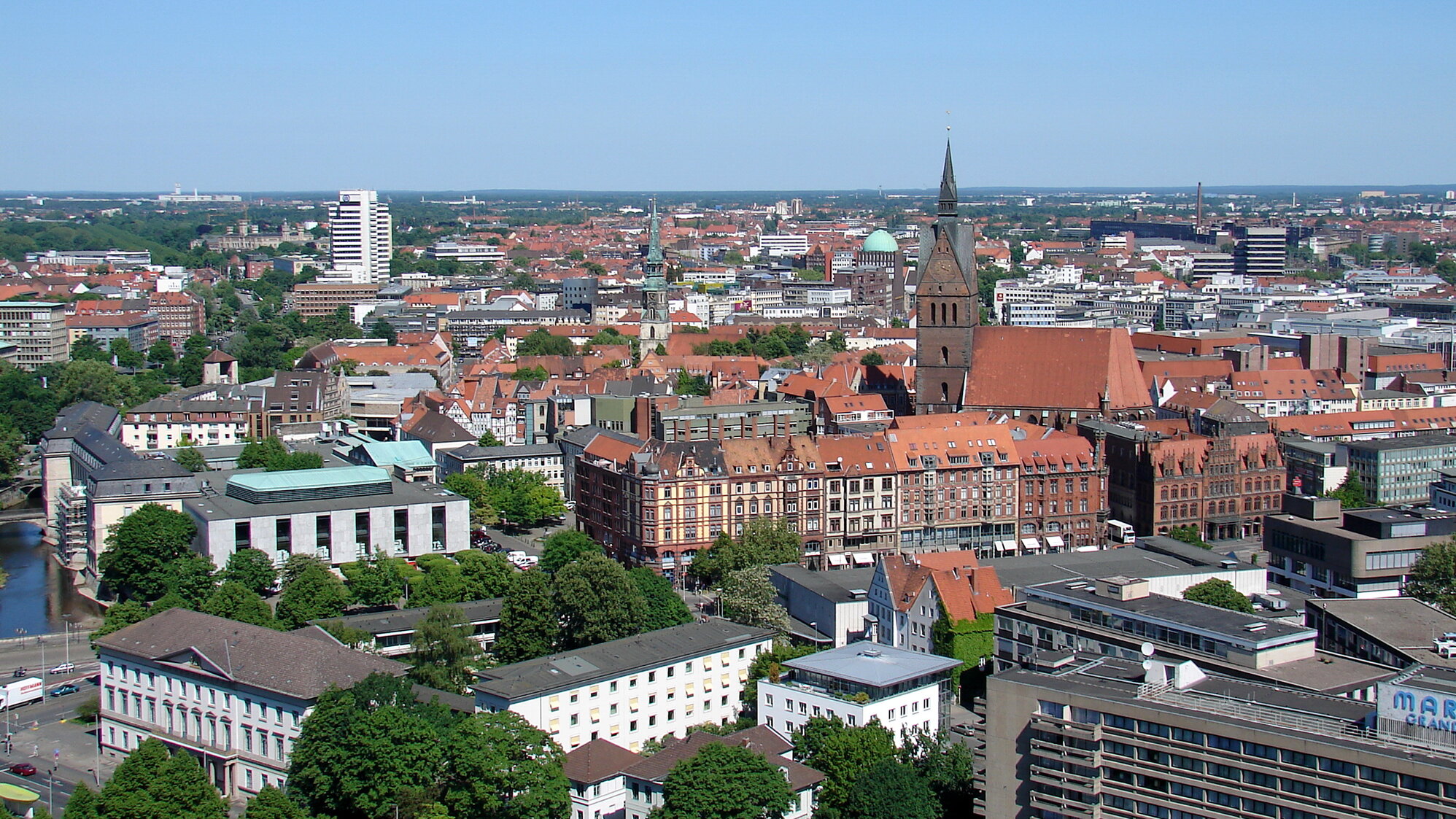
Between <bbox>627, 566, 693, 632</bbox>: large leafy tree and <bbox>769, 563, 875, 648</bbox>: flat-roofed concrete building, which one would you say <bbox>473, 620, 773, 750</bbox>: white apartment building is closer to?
<bbox>627, 566, 693, 632</bbox>: large leafy tree

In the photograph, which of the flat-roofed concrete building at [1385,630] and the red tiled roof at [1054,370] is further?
the red tiled roof at [1054,370]

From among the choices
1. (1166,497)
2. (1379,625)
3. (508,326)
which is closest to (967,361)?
(1166,497)

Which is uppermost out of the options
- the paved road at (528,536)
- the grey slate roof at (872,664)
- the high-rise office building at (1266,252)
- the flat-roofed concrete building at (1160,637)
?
the high-rise office building at (1266,252)

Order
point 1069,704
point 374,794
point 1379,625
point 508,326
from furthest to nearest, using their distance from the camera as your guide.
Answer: point 508,326 → point 1379,625 → point 374,794 → point 1069,704

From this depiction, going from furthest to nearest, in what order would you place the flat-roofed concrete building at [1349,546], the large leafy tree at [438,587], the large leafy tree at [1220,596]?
1. the large leafy tree at [438,587]
2. the flat-roofed concrete building at [1349,546]
3. the large leafy tree at [1220,596]

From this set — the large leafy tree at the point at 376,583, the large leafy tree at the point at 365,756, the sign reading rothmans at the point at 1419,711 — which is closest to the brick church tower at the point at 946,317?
the large leafy tree at the point at 376,583

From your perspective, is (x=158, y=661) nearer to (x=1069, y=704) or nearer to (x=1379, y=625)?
(x=1069, y=704)

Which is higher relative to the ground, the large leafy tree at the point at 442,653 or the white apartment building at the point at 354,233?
the white apartment building at the point at 354,233

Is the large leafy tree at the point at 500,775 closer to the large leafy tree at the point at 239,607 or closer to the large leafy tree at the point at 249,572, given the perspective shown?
the large leafy tree at the point at 239,607
